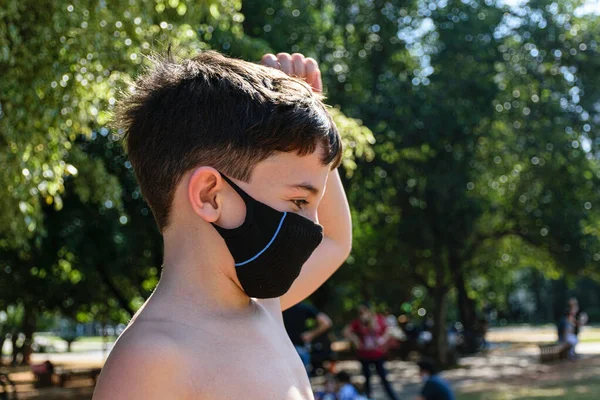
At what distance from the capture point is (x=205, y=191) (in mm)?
1532

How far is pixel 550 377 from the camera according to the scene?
2009cm

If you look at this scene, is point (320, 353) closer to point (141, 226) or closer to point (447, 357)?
point (141, 226)

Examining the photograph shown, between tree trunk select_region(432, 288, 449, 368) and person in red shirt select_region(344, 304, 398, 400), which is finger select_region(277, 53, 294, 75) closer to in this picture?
person in red shirt select_region(344, 304, 398, 400)

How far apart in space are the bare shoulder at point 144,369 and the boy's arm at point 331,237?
2.49 feet

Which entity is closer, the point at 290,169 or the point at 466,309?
the point at 290,169

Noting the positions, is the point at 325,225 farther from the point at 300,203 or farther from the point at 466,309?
the point at 466,309

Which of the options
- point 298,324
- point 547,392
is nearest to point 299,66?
point 298,324

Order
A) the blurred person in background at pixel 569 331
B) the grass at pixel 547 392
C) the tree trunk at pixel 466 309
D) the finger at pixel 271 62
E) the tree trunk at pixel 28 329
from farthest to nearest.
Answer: the tree trunk at pixel 466 309
the blurred person in background at pixel 569 331
the tree trunk at pixel 28 329
the grass at pixel 547 392
the finger at pixel 271 62

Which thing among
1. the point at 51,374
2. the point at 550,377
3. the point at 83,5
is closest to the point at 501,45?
the point at 550,377

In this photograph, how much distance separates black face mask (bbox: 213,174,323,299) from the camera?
1.56 m

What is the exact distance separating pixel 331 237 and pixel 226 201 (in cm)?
77

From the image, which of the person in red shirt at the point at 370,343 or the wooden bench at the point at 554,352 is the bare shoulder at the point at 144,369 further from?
the wooden bench at the point at 554,352

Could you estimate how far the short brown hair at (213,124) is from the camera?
5.02ft

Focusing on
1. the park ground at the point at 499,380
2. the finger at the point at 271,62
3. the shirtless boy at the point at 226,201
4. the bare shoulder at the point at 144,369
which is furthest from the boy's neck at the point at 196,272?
the park ground at the point at 499,380
